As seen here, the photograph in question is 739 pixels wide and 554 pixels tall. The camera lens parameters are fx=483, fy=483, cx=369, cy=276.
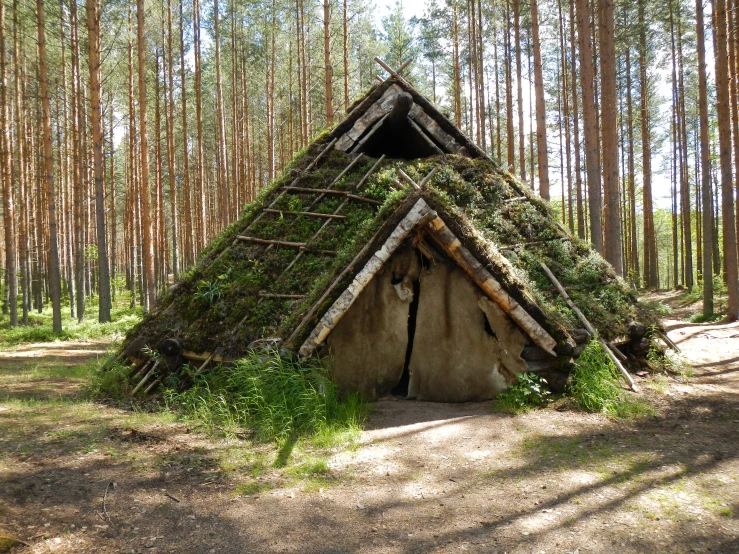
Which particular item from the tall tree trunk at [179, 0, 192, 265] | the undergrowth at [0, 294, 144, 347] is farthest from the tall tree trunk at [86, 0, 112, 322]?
the tall tree trunk at [179, 0, 192, 265]

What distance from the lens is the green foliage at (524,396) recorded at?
558 cm

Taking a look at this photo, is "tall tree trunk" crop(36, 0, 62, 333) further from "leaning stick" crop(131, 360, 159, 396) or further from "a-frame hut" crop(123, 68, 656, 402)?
"leaning stick" crop(131, 360, 159, 396)

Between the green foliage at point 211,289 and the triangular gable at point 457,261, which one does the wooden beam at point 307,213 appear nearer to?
the green foliage at point 211,289

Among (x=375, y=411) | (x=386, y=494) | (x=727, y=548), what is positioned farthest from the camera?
(x=375, y=411)

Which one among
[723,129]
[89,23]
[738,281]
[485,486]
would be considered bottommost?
[485,486]

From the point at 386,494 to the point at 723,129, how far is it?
11.9 m

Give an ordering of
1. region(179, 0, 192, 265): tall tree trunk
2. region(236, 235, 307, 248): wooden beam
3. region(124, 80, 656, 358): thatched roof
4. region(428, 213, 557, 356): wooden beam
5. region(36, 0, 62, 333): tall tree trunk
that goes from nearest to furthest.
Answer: region(428, 213, 557, 356): wooden beam < region(124, 80, 656, 358): thatched roof < region(236, 235, 307, 248): wooden beam < region(36, 0, 62, 333): tall tree trunk < region(179, 0, 192, 265): tall tree trunk

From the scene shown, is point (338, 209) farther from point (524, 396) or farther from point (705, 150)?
point (705, 150)

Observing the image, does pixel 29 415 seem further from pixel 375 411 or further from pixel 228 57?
pixel 228 57

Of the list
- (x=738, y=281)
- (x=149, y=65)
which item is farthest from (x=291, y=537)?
(x=149, y=65)

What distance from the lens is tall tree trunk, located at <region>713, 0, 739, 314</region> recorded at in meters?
11.0

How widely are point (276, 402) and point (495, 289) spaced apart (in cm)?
281

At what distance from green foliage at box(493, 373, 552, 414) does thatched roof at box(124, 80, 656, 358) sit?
61 centimetres

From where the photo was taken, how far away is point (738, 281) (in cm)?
1121
